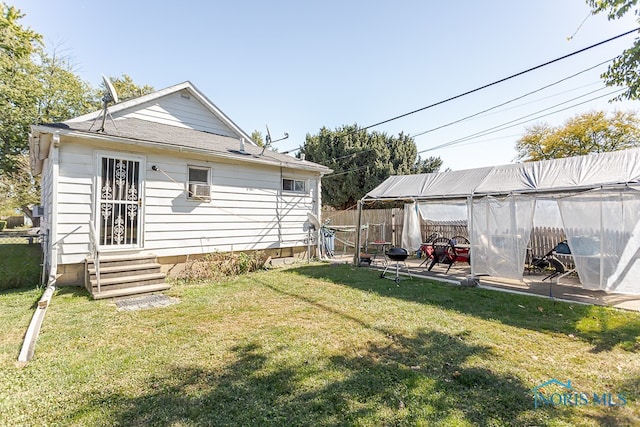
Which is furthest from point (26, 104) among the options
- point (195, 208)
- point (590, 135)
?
point (590, 135)

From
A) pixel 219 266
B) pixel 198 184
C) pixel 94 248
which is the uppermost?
pixel 198 184

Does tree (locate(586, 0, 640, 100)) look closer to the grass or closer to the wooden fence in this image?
the wooden fence

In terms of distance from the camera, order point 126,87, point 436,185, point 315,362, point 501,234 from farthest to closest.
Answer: point 126,87 < point 436,185 < point 501,234 < point 315,362

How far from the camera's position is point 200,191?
7715 mm

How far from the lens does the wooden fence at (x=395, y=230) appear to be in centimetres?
938

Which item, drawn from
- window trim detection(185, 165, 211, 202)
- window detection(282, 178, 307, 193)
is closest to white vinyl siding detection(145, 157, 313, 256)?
window trim detection(185, 165, 211, 202)

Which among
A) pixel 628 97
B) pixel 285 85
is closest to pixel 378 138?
pixel 285 85

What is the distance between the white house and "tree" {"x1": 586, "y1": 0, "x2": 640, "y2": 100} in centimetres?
744

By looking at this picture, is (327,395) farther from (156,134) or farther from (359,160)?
(359,160)

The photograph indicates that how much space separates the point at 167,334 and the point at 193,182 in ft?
15.3

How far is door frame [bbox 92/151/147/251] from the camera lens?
6.18 meters

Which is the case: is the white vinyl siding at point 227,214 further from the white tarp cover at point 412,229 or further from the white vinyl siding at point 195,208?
the white tarp cover at point 412,229

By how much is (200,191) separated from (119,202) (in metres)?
1.81

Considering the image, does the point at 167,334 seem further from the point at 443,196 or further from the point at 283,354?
the point at 443,196
